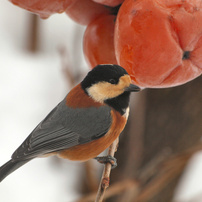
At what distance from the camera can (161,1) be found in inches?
23.4

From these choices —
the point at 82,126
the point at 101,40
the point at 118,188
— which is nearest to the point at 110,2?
the point at 101,40

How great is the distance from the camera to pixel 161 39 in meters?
0.59

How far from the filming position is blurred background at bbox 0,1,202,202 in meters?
1.09

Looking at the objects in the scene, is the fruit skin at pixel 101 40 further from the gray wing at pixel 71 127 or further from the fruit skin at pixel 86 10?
the gray wing at pixel 71 127

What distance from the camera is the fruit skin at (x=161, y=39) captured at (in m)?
0.58

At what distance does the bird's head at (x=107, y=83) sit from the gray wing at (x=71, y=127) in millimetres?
36

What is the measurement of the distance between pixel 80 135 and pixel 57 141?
0.16ft

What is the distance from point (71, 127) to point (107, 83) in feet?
0.52

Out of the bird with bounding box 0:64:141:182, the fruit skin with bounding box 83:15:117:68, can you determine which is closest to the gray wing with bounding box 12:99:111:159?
the bird with bounding box 0:64:141:182

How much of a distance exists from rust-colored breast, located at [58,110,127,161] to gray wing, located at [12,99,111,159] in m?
0.01

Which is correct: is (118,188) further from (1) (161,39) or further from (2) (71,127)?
(1) (161,39)

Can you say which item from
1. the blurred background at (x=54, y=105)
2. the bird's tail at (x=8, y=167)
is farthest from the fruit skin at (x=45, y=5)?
the blurred background at (x=54, y=105)

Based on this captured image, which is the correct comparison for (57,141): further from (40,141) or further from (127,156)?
(127,156)

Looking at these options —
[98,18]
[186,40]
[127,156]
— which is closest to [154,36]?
[186,40]
